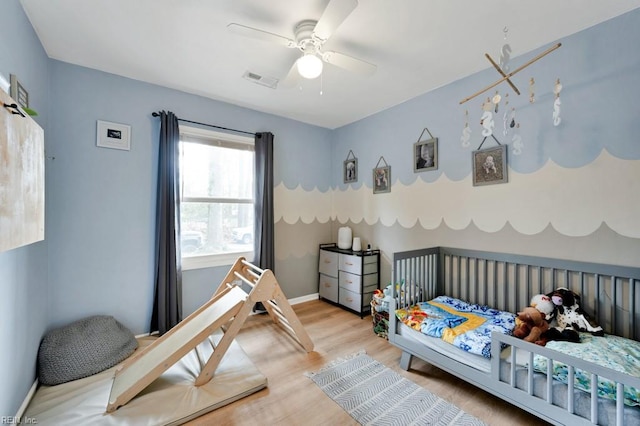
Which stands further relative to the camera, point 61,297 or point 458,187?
point 458,187

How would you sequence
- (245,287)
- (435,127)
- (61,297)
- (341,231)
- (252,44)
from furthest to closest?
1. (341,231)
2. (245,287)
3. (435,127)
4. (61,297)
5. (252,44)

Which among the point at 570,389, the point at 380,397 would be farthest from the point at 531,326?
the point at 380,397

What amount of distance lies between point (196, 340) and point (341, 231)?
2219 mm

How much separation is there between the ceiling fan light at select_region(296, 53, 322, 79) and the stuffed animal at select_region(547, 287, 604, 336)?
7.35ft

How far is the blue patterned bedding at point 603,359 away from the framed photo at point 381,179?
205cm

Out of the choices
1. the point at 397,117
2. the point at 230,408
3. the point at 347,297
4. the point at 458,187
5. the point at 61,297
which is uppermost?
the point at 397,117

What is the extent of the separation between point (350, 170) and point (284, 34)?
2.05 meters

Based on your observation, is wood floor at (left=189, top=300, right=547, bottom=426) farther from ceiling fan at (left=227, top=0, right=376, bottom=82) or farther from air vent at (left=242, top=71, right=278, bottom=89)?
air vent at (left=242, top=71, right=278, bottom=89)

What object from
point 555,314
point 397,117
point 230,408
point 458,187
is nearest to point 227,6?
point 397,117

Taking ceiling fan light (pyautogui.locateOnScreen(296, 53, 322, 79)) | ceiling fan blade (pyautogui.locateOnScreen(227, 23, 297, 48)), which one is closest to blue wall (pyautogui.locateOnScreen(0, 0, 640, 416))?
ceiling fan blade (pyautogui.locateOnScreen(227, 23, 297, 48))

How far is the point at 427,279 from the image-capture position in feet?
8.29

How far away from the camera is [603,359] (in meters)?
1.39

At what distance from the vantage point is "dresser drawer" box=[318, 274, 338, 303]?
3432mm

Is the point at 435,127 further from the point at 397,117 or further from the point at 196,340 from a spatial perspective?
the point at 196,340
